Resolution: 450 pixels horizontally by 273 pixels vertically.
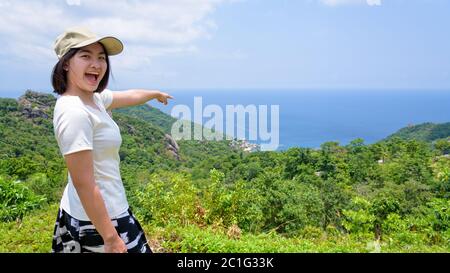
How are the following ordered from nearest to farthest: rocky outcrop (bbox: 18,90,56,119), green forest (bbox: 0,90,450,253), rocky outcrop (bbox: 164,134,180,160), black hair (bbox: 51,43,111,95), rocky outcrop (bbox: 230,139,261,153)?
black hair (bbox: 51,43,111,95) < green forest (bbox: 0,90,450,253) < rocky outcrop (bbox: 230,139,261,153) < rocky outcrop (bbox: 18,90,56,119) < rocky outcrop (bbox: 164,134,180,160)

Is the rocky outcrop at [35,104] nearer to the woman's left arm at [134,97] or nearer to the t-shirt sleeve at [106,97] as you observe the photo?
the woman's left arm at [134,97]

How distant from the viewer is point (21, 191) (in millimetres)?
3637

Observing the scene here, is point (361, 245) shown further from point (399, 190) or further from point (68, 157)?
point (399, 190)

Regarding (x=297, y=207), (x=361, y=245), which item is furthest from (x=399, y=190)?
(x=361, y=245)

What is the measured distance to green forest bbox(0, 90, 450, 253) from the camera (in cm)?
267

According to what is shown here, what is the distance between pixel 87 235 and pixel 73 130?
12.9 inches

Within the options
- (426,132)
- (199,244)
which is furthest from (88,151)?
(426,132)

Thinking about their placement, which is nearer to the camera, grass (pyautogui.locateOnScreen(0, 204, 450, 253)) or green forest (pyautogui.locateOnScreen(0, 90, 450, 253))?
grass (pyautogui.locateOnScreen(0, 204, 450, 253))

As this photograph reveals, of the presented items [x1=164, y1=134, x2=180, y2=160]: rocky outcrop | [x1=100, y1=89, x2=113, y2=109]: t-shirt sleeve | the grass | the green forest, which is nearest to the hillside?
the green forest

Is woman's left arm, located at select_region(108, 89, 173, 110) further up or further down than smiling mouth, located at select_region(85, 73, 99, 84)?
further down

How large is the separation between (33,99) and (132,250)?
29412 mm

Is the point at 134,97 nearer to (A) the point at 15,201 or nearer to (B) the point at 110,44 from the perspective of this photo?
(B) the point at 110,44

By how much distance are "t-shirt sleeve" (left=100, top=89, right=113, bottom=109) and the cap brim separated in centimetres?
21

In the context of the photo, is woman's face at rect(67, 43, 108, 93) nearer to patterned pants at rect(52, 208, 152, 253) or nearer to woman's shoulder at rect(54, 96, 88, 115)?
woman's shoulder at rect(54, 96, 88, 115)
